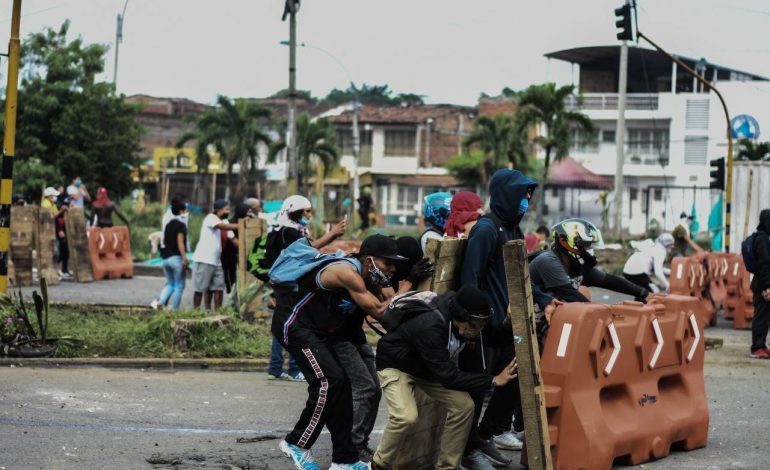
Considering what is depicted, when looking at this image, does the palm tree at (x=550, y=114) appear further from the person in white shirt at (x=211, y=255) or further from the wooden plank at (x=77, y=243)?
the person in white shirt at (x=211, y=255)

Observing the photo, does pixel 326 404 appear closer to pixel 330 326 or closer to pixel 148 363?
pixel 330 326

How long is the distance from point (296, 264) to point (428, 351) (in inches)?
44.0

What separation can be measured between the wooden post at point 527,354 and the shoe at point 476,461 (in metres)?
0.62

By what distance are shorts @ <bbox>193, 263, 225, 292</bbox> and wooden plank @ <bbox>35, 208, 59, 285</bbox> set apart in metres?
7.22

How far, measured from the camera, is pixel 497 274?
27.4 ft

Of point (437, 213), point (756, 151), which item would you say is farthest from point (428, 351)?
point (756, 151)

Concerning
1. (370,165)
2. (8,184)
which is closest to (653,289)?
(8,184)

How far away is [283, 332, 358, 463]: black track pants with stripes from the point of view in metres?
7.62

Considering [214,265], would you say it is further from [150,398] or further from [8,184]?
[150,398]

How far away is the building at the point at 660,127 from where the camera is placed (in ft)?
206

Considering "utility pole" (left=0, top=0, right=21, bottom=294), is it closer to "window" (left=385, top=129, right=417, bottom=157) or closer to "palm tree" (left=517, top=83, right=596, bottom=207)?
"palm tree" (left=517, top=83, right=596, bottom=207)

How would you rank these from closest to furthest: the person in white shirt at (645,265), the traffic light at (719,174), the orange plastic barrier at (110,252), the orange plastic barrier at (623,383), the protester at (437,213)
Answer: the orange plastic barrier at (623,383)
the protester at (437,213)
the person in white shirt at (645,265)
the orange plastic barrier at (110,252)
the traffic light at (719,174)

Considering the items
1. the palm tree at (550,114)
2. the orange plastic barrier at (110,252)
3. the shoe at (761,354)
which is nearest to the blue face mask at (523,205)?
the shoe at (761,354)

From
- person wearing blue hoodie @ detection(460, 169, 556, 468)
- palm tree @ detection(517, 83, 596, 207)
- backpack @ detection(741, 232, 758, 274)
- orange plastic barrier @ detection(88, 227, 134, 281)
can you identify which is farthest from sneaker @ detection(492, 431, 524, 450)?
palm tree @ detection(517, 83, 596, 207)
